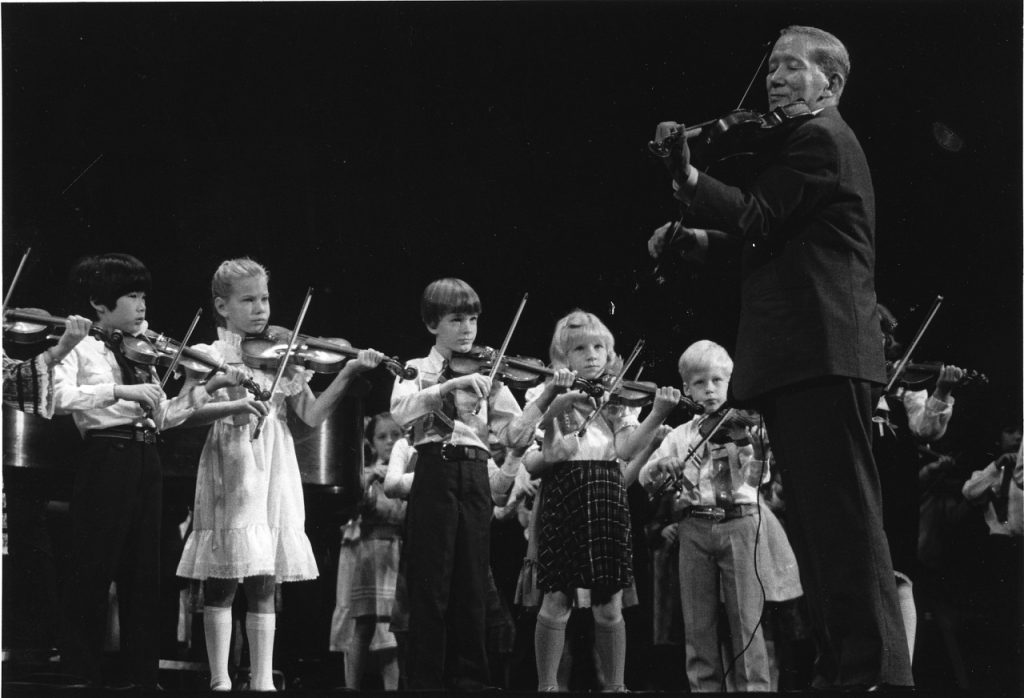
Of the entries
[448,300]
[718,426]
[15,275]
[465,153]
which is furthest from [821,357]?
[15,275]

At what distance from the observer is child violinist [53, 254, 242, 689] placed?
3.12m

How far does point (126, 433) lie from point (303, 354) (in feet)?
1.87

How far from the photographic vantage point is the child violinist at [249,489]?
129 inches

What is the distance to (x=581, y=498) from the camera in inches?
140

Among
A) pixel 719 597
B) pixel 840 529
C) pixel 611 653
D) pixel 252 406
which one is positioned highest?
pixel 252 406

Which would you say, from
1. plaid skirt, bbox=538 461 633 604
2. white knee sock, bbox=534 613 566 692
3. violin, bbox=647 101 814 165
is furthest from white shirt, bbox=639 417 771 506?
violin, bbox=647 101 814 165

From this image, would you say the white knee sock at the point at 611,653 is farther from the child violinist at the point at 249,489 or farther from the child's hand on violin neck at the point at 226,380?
the child's hand on violin neck at the point at 226,380

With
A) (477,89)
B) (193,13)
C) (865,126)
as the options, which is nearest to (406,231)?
(477,89)

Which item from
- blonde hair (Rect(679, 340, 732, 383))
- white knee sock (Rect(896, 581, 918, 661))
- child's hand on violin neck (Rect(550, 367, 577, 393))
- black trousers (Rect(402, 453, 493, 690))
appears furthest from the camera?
blonde hair (Rect(679, 340, 732, 383))

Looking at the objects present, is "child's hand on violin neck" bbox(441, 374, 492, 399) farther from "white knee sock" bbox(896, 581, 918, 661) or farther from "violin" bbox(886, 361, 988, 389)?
"white knee sock" bbox(896, 581, 918, 661)

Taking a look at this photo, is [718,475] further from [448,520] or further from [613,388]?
[448,520]

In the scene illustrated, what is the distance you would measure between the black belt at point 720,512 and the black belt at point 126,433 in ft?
5.65

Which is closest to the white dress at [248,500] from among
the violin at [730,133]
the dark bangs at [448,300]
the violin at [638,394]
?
the dark bangs at [448,300]

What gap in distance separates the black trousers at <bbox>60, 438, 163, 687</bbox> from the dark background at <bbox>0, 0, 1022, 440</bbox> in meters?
0.68
